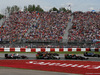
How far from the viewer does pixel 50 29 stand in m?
42.2

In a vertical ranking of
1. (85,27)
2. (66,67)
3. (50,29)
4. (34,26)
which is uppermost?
(34,26)

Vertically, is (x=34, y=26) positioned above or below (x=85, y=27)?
above

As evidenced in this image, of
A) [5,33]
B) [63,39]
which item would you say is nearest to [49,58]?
[63,39]

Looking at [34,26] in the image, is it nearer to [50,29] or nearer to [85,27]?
[50,29]

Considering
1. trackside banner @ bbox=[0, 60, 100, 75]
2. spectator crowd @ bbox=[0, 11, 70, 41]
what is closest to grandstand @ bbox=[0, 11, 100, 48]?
spectator crowd @ bbox=[0, 11, 70, 41]

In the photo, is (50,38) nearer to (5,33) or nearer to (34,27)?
(34,27)

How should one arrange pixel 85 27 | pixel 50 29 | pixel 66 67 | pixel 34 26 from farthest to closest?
1. pixel 34 26
2. pixel 50 29
3. pixel 85 27
4. pixel 66 67

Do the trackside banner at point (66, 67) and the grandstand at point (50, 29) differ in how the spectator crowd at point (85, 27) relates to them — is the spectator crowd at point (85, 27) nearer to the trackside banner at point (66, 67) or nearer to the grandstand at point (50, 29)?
the grandstand at point (50, 29)

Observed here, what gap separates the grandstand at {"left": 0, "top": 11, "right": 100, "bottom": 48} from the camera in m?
36.7

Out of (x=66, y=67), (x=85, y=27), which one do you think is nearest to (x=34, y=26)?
(x=85, y=27)

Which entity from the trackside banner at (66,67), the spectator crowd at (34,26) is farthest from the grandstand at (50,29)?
the trackside banner at (66,67)

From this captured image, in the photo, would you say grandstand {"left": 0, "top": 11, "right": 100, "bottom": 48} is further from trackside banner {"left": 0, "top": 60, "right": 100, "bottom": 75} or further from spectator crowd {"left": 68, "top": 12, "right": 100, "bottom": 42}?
trackside banner {"left": 0, "top": 60, "right": 100, "bottom": 75}

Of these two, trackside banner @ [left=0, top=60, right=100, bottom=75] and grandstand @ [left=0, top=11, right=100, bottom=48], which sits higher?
grandstand @ [left=0, top=11, right=100, bottom=48]

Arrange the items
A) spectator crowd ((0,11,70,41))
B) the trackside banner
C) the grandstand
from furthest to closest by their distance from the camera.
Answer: spectator crowd ((0,11,70,41)) < the grandstand < the trackside banner
